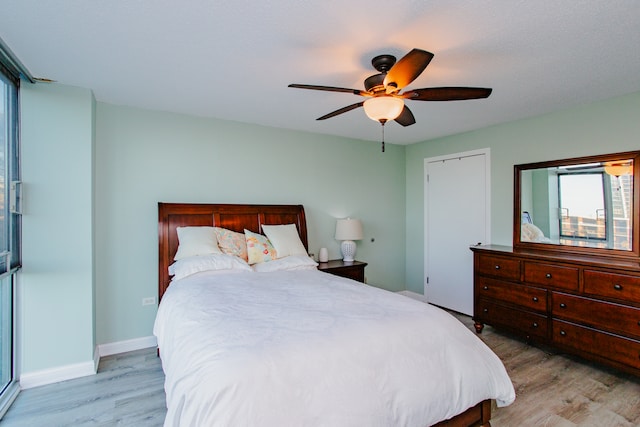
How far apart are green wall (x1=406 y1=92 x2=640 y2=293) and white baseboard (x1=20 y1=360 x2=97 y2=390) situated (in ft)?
13.6

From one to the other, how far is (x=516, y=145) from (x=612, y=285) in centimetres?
179

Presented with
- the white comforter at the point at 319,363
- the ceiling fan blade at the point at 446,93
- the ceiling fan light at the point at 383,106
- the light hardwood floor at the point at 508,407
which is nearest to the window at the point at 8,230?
the light hardwood floor at the point at 508,407

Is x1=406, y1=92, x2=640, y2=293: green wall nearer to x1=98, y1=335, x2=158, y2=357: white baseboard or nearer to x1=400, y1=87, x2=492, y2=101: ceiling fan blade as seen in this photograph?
x1=400, y1=87, x2=492, y2=101: ceiling fan blade

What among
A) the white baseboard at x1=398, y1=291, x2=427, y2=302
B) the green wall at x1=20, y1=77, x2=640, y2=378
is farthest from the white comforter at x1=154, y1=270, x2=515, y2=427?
the white baseboard at x1=398, y1=291, x2=427, y2=302

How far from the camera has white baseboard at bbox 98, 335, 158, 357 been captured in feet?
10.2

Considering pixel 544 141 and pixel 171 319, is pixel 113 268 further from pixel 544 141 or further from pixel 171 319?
pixel 544 141

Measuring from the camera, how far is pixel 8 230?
2424 mm

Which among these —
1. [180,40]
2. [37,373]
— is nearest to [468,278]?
[180,40]

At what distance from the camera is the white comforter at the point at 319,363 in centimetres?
132

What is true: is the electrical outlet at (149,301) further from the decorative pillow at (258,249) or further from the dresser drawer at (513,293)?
the dresser drawer at (513,293)

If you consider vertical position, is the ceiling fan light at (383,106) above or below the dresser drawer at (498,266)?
above

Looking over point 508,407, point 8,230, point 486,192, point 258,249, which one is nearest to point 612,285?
point 508,407

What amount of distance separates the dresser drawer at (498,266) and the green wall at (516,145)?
52cm

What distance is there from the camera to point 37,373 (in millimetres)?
2600
